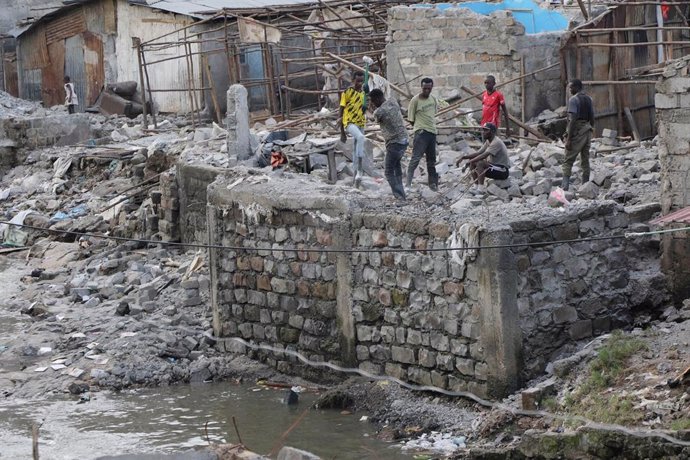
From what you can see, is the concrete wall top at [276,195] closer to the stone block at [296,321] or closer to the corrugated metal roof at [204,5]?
the stone block at [296,321]

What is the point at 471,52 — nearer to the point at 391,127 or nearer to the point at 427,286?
the point at 391,127

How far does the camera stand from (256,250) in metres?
13.4

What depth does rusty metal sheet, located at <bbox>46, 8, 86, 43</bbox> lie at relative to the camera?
2969 cm

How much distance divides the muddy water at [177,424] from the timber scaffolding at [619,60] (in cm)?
812

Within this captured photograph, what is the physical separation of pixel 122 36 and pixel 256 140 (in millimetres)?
13559

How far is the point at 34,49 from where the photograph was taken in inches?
1236

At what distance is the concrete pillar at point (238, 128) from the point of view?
1597cm

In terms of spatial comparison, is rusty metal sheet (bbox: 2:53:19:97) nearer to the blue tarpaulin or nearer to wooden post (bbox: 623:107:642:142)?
the blue tarpaulin

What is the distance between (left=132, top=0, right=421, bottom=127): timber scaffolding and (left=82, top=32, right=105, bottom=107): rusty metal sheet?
113 inches

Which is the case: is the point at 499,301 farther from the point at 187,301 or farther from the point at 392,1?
the point at 392,1

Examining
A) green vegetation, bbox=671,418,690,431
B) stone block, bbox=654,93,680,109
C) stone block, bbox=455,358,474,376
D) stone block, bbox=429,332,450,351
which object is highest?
stone block, bbox=654,93,680,109

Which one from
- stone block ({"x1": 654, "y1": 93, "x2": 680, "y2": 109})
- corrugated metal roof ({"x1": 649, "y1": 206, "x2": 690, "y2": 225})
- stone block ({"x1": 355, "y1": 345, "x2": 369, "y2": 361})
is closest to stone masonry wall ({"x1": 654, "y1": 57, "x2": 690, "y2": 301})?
stone block ({"x1": 654, "y1": 93, "x2": 680, "y2": 109})

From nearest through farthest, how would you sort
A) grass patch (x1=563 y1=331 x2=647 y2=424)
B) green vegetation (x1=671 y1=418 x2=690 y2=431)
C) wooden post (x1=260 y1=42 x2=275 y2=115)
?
1. green vegetation (x1=671 y1=418 x2=690 y2=431)
2. grass patch (x1=563 y1=331 x2=647 y2=424)
3. wooden post (x1=260 y1=42 x2=275 y2=115)

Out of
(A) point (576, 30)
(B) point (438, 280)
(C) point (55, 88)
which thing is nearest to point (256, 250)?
(B) point (438, 280)
